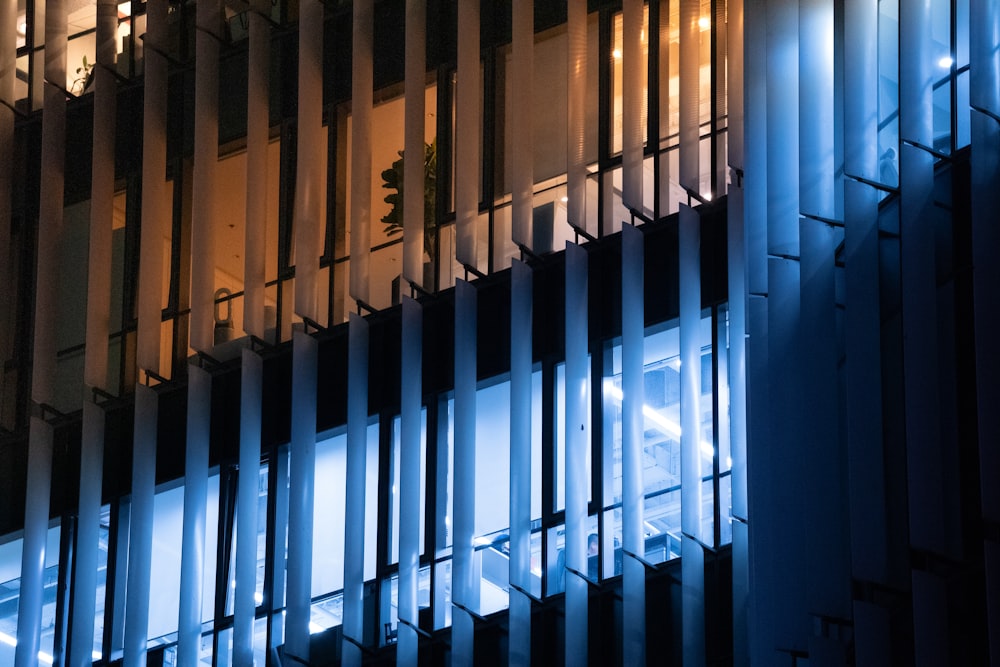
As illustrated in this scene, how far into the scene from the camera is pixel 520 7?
14234mm

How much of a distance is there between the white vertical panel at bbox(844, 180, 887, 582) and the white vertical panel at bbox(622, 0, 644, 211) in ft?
10.6

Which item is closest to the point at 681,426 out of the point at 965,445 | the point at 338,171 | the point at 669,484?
the point at 669,484

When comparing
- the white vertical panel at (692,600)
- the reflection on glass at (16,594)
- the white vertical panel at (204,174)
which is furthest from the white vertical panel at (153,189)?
the white vertical panel at (692,600)

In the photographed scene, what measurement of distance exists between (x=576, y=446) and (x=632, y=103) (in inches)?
118

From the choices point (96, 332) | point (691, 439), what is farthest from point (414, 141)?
point (691, 439)

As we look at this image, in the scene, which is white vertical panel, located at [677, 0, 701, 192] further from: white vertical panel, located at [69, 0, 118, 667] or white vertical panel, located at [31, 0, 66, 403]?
white vertical panel, located at [31, 0, 66, 403]

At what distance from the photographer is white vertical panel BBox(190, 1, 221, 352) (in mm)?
15094

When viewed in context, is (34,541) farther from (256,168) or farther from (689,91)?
(689,91)

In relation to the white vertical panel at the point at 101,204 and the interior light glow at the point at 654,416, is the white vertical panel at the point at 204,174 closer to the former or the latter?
the white vertical panel at the point at 101,204

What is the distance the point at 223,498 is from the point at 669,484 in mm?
4384

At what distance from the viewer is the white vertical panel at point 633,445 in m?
12.5

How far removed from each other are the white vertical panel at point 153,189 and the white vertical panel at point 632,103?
4794 mm

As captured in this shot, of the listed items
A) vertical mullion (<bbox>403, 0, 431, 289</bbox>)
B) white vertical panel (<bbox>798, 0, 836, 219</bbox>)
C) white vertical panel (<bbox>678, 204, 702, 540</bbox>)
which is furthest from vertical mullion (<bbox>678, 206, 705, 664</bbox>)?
vertical mullion (<bbox>403, 0, 431, 289</bbox>)

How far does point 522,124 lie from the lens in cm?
1394
